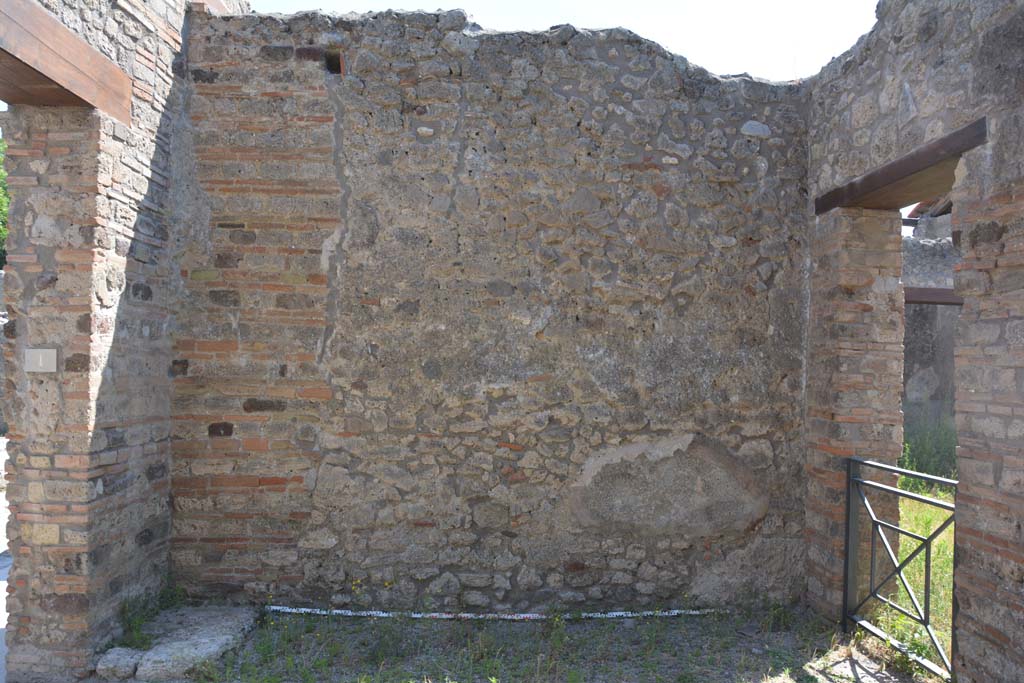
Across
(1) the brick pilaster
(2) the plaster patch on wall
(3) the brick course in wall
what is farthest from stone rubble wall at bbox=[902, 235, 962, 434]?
(2) the plaster patch on wall

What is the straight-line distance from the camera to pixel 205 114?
4297 millimetres

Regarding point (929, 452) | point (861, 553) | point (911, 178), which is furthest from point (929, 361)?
point (911, 178)

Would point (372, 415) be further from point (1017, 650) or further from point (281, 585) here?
point (1017, 650)

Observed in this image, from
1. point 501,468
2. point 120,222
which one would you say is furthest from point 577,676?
point 120,222

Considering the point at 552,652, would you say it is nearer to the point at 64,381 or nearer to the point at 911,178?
the point at 64,381

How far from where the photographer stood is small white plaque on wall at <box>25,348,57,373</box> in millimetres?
3514

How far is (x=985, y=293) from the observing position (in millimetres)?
3129

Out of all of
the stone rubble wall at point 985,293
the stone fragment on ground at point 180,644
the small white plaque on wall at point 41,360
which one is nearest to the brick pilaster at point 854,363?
the stone rubble wall at point 985,293

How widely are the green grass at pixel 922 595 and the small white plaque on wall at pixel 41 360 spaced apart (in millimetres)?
4478

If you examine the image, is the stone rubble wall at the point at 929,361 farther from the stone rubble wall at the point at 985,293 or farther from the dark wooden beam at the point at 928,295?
the stone rubble wall at the point at 985,293

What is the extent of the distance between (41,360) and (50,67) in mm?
1368

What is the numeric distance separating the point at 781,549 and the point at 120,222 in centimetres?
426

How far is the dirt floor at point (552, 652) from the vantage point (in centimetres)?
358

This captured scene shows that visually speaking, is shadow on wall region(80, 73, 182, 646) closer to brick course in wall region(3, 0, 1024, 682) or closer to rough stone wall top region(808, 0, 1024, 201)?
brick course in wall region(3, 0, 1024, 682)
